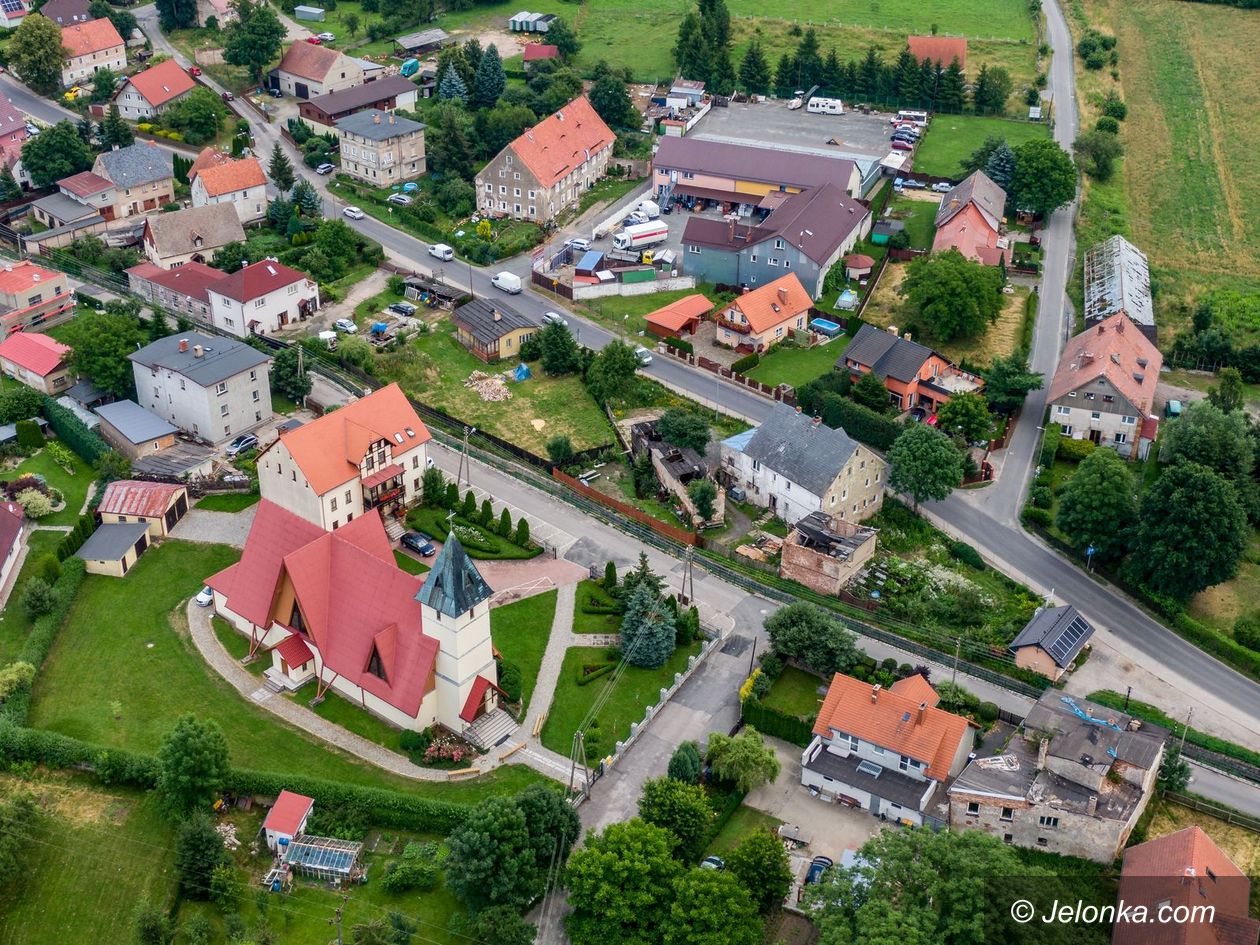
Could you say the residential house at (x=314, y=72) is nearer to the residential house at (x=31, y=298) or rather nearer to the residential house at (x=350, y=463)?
the residential house at (x=31, y=298)

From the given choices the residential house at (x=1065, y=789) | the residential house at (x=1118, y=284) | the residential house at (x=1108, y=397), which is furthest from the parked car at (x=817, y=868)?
the residential house at (x=1118, y=284)

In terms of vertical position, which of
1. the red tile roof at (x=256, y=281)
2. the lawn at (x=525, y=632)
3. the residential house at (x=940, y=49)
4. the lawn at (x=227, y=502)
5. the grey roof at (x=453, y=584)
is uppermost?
the grey roof at (x=453, y=584)

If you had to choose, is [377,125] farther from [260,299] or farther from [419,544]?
[419,544]

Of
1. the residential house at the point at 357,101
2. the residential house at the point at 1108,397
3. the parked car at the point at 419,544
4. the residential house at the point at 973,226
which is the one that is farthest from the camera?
the residential house at the point at 357,101

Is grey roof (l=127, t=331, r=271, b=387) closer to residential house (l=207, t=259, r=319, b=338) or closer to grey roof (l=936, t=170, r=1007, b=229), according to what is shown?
residential house (l=207, t=259, r=319, b=338)

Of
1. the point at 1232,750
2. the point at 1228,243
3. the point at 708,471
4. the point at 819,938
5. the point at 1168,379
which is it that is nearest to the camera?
the point at 819,938

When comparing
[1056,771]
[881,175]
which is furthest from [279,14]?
[1056,771]

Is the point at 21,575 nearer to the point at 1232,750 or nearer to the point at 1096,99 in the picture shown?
the point at 1232,750
